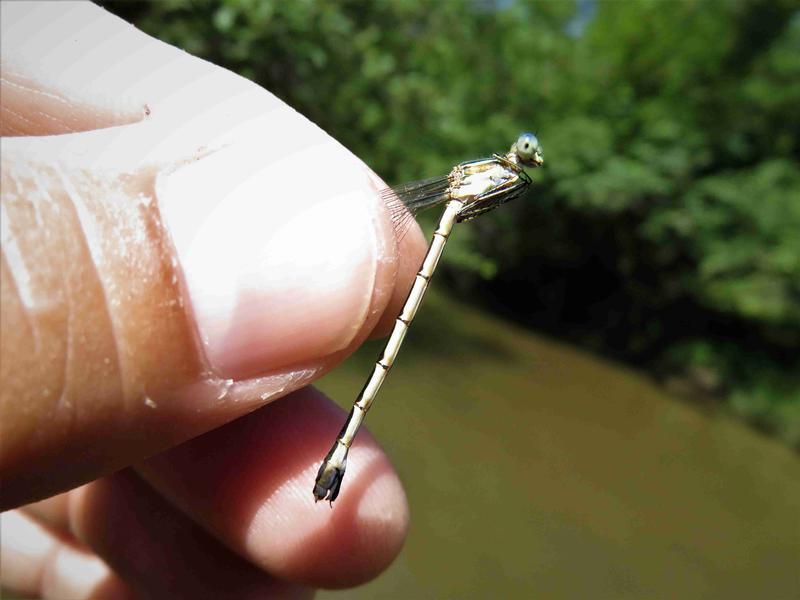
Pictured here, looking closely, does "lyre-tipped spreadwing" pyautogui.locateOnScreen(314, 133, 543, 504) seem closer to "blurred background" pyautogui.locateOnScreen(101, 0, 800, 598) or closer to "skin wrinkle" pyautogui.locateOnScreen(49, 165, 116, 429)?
"skin wrinkle" pyautogui.locateOnScreen(49, 165, 116, 429)

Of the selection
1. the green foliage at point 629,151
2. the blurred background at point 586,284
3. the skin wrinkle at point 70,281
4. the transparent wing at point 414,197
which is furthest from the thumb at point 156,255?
the green foliage at point 629,151

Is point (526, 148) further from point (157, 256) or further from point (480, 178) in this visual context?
point (157, 256)

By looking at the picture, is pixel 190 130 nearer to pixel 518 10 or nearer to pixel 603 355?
pixel 603 355

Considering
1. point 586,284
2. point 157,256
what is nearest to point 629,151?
point 586,284

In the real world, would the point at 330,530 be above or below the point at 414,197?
below

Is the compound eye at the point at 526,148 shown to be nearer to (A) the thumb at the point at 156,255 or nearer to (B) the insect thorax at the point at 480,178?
(B) the insect thorax at the point at 480,178

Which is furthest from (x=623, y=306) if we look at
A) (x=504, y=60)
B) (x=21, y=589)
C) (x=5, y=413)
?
(x=5, y=413)

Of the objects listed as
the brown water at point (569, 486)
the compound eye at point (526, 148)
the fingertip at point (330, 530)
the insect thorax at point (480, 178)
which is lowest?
the brown water at point (569, 486)
